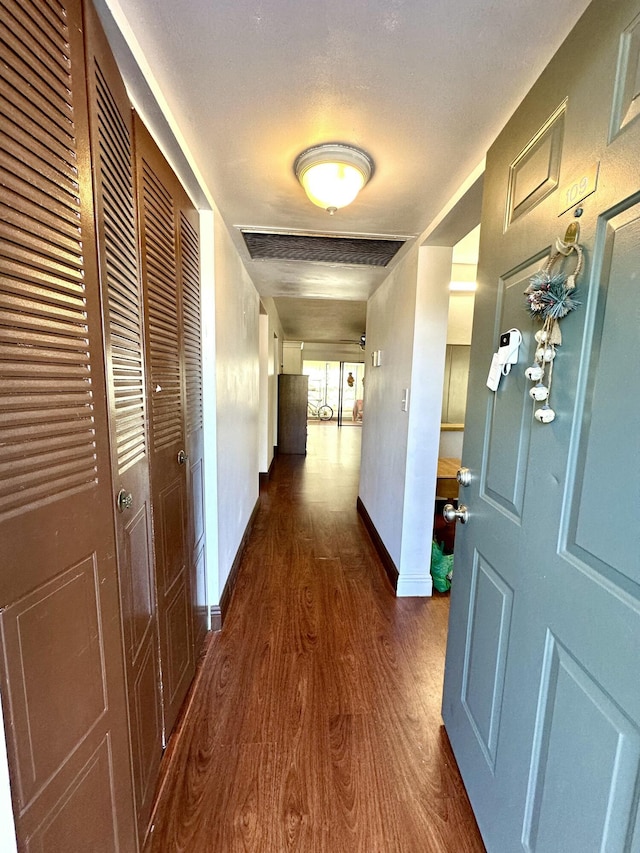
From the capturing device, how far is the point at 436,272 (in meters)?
2.01

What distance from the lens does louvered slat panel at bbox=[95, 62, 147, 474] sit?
80 cm

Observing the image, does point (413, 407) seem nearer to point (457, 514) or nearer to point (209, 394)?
point (457, 514)

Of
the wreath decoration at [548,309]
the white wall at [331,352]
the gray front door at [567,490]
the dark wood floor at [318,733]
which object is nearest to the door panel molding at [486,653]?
the gray front door at [567,490]

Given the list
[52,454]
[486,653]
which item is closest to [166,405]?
[52,454]

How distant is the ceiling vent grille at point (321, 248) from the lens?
2107 mm

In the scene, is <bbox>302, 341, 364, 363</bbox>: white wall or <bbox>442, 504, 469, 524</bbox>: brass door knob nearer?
<bbox>442, 504, 469, 524</bbox>: brass door knob

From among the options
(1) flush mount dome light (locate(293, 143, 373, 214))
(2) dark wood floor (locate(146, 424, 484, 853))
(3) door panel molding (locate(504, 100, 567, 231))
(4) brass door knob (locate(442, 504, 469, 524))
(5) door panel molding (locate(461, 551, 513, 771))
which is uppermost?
(1) flush mount dome light (locate(293, 143, 373, 214))

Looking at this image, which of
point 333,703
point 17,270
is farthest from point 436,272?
point 333,703

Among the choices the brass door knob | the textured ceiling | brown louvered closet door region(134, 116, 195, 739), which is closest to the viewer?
the textured ceiling

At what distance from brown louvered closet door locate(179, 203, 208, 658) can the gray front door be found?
3.83 ft

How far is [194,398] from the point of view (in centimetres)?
160

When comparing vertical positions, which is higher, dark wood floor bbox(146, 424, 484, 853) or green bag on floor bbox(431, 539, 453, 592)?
green bag on floor bbox(431, 539, 453, 592)

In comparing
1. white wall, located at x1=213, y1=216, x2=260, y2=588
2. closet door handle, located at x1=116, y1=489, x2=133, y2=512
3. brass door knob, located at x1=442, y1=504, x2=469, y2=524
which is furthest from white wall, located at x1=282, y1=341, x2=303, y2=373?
closet door handle, located at x1=116, y1=489, x2=133, y2=512

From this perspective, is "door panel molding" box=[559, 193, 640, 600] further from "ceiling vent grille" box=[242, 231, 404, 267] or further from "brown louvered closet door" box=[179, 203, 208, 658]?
"ceiling vent grille" box=[242, 231, 404, 267]
